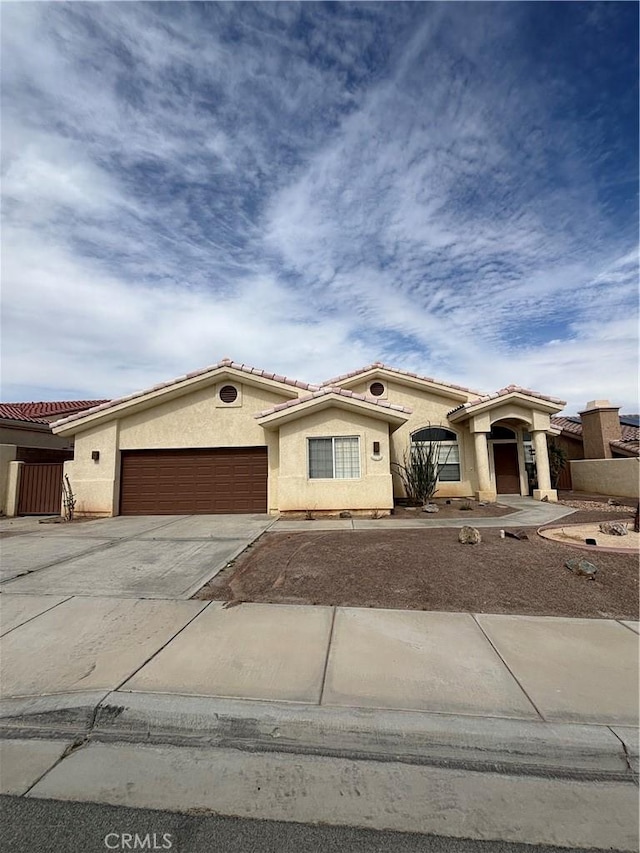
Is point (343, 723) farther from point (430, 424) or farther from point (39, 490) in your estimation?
point (39, 490)

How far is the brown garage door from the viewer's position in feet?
45.6

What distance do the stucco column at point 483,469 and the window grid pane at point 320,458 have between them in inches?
222

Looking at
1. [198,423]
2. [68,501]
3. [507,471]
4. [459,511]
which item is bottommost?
[459,511]

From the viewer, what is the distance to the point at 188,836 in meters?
2.37

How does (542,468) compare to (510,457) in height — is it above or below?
below

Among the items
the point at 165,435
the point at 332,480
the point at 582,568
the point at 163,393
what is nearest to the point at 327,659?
the point at 582,568

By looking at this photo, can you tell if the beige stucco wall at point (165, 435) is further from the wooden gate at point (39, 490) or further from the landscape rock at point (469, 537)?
the landscape rock at point (469, 537)

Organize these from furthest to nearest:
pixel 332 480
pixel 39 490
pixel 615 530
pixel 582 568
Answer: pixel 39 490 → pixel 332 480 → pixel 615 530 → pixel 582 568

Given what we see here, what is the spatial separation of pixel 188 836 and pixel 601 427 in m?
20.6

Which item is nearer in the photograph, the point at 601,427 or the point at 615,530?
the point at 615,530

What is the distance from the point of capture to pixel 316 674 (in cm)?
384

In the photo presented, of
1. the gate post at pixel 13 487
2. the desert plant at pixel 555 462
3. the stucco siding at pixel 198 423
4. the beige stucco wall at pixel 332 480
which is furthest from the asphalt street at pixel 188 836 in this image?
the desert plant at pixel 555 462

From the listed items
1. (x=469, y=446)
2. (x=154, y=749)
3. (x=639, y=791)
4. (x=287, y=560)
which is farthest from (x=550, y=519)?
(x=154, y=749)

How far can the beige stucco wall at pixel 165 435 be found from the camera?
13945mm
